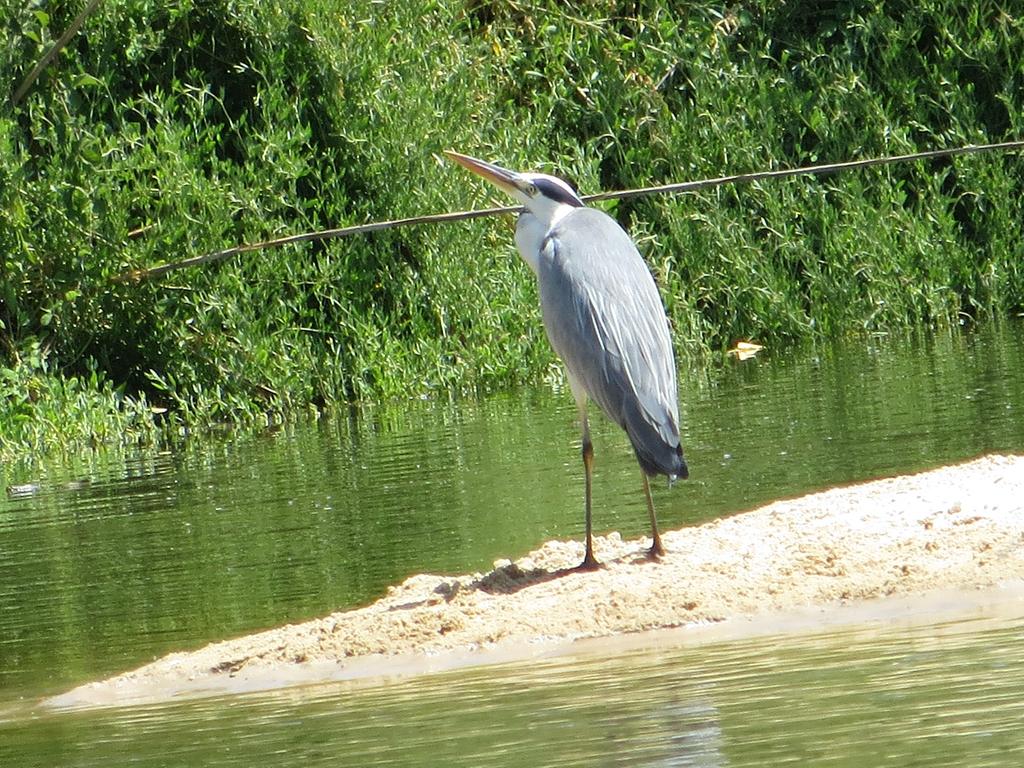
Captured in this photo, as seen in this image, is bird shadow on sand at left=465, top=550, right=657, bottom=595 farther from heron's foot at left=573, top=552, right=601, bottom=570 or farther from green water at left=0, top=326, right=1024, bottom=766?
green water at left=0, top=326, right=1024, bottom=766

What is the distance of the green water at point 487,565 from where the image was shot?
16.2 feet

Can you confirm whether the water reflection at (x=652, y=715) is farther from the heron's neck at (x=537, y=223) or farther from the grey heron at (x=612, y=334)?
the heron's neck at (x=537, y=223)

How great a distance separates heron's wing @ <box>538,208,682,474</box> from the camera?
7.34 m

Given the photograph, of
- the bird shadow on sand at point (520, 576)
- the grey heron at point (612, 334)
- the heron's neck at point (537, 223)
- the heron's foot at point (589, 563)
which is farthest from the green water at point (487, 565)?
the heron's neck at point (537, 223)

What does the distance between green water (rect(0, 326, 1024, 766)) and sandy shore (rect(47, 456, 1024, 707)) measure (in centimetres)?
35

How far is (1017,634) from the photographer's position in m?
5.63

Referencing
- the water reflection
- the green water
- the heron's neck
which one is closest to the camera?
the water reflection

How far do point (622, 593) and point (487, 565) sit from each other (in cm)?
150

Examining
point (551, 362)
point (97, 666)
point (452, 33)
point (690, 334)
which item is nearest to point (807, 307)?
point (690, 334)

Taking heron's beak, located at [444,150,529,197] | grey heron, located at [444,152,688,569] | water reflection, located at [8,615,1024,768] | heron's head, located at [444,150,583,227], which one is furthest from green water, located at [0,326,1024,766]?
heron's beak, located at [444,150,529,197]

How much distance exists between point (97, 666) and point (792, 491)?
3761 millimetres

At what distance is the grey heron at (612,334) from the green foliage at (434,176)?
822 cm

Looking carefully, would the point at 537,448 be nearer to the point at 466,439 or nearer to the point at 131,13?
the point at 466,439

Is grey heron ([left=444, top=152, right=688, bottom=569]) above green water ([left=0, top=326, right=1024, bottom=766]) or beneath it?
above
